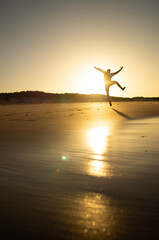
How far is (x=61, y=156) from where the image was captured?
3.52m

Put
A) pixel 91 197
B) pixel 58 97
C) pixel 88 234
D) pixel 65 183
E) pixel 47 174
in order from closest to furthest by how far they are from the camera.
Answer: pixel 88 234 → pixel 91 197 → pixel 65 183 → pixel 47 174 → pixel 58 97

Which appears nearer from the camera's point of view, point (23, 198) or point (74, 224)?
point (74, 224)

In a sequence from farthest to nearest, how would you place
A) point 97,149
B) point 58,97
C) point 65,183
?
point 58,97 < point 97,149 < point 65,183

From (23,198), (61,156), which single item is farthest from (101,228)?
(61,156)

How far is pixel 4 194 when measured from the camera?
2078mm

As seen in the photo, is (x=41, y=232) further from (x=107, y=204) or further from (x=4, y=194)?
(x=4, y=194)

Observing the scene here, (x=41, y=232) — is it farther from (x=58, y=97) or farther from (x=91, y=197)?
(x=58, y=97)

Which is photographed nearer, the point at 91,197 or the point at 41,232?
the point at 41,232

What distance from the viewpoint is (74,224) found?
1570 millimetres

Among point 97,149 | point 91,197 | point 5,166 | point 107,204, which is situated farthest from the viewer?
point 97,149

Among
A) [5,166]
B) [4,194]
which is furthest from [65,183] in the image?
[5,166]

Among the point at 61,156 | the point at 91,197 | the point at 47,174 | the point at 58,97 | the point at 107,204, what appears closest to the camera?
the point at 107,204

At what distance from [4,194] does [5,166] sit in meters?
0.95

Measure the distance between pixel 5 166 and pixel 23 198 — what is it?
110cm
